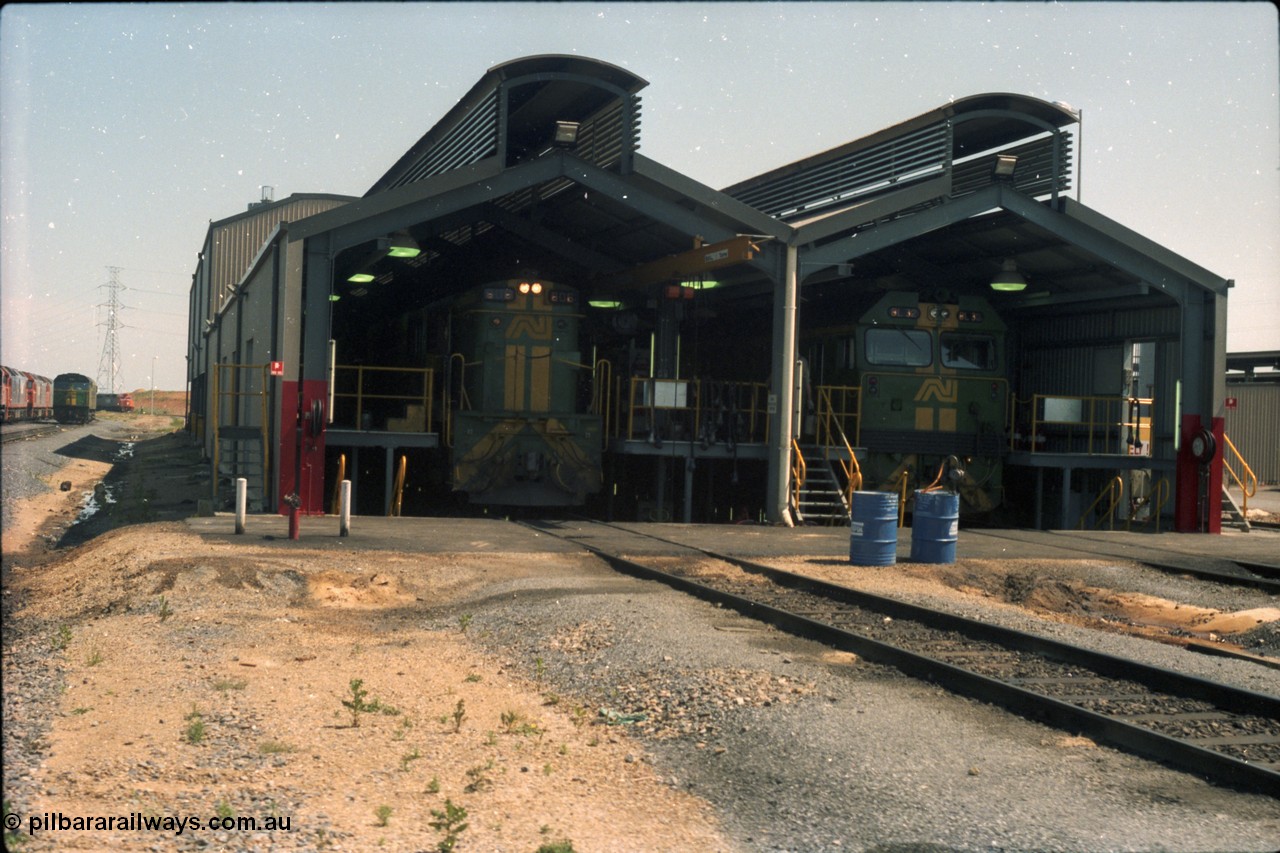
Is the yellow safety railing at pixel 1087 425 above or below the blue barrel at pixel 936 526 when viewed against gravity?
above

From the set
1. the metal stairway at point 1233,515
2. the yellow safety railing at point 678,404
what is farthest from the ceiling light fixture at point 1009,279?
the metal stairway at point 1233,515

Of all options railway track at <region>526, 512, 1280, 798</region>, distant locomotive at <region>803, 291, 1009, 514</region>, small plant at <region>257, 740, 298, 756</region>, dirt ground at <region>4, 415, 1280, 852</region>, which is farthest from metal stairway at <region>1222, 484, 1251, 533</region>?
small plant at <region>257, 740, 298, 756</region>

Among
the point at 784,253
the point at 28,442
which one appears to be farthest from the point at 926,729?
the point at 28,442

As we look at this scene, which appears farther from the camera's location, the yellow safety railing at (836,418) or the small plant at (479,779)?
the yellow safety railing at (836,418)

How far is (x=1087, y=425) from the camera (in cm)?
2317

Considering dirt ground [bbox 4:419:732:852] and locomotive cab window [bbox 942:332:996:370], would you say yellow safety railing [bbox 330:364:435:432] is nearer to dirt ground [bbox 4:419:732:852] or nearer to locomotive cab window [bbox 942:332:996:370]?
dirt ground [bbox 4:419:732:852]

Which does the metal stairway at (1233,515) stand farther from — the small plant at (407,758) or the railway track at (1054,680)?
the small plant at (407,758)

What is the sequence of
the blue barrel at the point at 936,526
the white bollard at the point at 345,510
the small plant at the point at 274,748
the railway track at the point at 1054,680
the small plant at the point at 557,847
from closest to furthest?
the small plant at the point at 557,847 → the small plant at the point at 274,748 → the railway track at the point at 1054,680 → the blue barrel at the point at 936,526 → the white bollard at the point at 345,510

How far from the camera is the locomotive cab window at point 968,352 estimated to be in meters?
22.8

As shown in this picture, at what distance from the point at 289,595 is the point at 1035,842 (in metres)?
8.43

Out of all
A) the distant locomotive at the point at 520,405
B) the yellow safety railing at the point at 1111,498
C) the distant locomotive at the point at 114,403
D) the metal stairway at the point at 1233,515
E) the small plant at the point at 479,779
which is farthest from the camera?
the distant locomotive at the point at 114,403

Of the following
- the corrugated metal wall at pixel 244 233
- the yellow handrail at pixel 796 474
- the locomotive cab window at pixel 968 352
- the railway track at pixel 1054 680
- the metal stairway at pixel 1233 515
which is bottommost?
the railway track at pixel 1054 680

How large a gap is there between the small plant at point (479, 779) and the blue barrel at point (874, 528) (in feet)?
29.9

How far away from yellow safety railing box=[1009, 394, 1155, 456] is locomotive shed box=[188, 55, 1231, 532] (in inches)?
3.1
